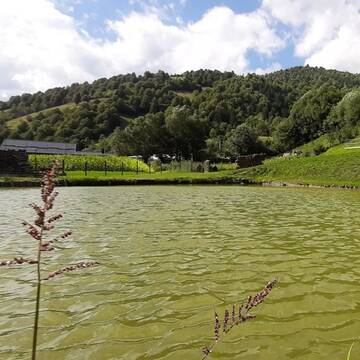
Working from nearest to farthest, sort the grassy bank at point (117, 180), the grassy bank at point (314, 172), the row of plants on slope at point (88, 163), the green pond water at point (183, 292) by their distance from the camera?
the green pond water at point (183, 292)
the grassy bank at point (117, 180)
the grassy bank at point (314, 172)
the row of plants on slope at point (88, 163)

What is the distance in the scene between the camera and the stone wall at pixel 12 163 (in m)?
58.7

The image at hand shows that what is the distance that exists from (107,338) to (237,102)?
193692 millimetres

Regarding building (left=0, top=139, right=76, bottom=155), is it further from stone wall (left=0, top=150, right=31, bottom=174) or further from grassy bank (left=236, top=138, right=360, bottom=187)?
grassy bank (left=236, top=138, right=360, bottom=187)

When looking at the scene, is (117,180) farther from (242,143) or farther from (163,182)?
(242,143)

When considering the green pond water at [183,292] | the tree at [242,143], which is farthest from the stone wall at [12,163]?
the tree at [242,143]

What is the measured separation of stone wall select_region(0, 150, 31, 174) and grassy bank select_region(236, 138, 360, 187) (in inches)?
1209

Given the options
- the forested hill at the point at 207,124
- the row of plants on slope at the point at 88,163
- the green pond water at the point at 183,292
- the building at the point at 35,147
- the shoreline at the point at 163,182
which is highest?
the forested hill at the point at 207,124

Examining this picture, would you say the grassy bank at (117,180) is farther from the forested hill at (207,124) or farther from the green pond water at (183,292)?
the forested hill at (207,124)

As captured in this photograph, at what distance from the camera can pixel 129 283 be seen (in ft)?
28.3

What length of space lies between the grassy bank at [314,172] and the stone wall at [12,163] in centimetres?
3072

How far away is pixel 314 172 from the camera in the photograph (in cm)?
5631

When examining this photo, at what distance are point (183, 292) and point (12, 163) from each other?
57.6 meters

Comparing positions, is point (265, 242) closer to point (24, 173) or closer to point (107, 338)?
point (107, 338)

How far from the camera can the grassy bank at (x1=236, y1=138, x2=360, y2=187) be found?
49969 mm
